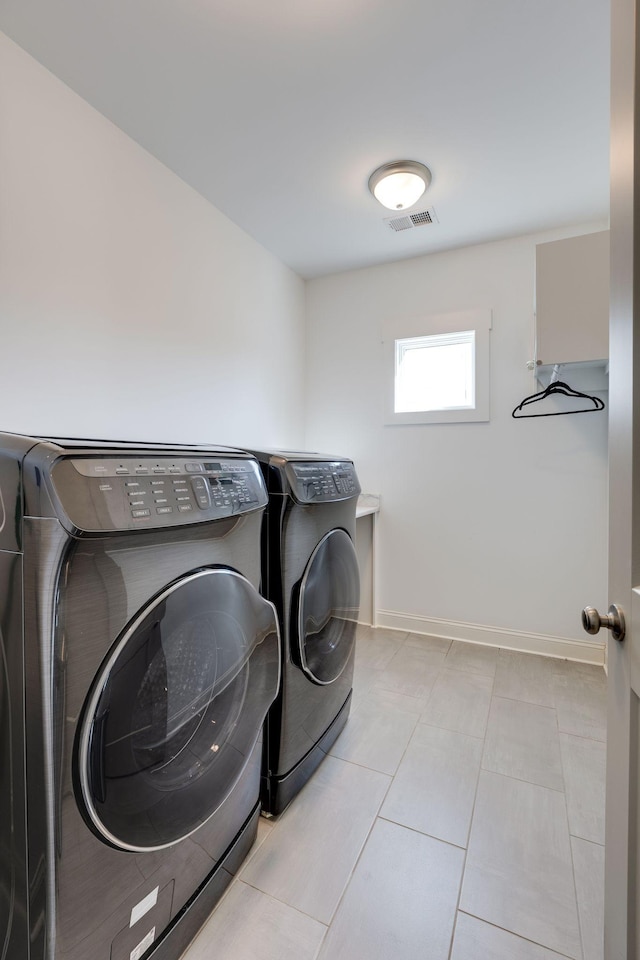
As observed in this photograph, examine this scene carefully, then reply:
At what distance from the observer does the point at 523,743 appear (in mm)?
1700

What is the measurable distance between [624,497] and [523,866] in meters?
1.20

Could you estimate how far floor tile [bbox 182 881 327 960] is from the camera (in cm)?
96

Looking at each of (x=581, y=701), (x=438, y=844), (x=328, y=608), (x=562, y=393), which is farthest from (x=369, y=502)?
(x=438, y=844)

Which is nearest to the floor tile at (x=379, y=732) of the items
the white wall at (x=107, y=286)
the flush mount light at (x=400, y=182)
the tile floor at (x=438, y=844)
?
the tile floor at (x=438, y=844)

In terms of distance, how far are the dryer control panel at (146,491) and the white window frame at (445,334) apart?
193cm

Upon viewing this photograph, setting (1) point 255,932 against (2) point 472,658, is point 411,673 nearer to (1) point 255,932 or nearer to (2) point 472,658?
(2) point 472,658

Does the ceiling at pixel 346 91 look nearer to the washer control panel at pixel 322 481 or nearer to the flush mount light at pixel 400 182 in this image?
the flush mount light at pixel 400 182

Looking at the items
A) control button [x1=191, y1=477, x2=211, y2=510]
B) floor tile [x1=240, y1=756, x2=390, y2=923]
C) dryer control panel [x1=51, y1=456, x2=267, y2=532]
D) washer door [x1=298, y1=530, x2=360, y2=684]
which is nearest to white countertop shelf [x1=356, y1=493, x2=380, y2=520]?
washer door [x1=298, y1=530, x2=360, y2=684]

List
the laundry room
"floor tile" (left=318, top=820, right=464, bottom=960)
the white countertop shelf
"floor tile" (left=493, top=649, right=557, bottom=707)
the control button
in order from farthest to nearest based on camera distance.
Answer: the white countertop shelf
"floor tile" (left=493, top=649, right=557, bottom=707)
the laundry room
"floor tile" (left=318, top=820, right=464, bottom=960)
the control button

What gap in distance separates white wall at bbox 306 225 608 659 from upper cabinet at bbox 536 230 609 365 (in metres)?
0.61

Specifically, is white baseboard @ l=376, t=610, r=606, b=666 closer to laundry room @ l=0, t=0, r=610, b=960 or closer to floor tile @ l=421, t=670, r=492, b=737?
laundry room @ l=0, t=0, r=610, b=960

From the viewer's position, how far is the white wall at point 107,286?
1.32 meters

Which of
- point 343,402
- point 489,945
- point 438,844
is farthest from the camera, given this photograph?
point 343,402

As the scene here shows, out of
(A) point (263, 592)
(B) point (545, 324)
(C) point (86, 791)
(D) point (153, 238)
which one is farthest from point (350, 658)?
(D) point (153, 238)
